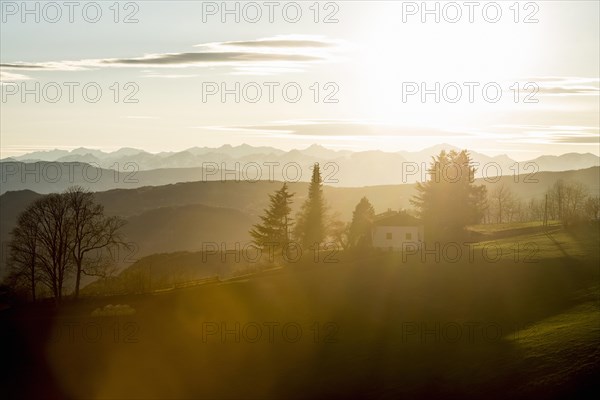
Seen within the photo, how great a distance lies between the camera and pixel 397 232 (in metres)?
101

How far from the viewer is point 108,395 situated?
2266 inches

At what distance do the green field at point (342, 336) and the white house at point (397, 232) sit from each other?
1291cm

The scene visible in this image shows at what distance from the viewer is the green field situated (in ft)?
173

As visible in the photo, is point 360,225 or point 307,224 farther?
point 307,224

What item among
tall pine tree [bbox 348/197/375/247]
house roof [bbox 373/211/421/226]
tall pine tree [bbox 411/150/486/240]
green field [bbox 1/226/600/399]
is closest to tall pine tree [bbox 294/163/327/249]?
tall pine tree [bbox 348/197/375/247]

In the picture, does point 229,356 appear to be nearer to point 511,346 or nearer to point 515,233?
point 511,346

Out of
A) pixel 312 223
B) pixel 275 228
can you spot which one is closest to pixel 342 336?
pixel 312 223

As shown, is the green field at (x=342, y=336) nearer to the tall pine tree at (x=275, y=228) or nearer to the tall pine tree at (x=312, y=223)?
the tall pine tree at (x=275, y=228)

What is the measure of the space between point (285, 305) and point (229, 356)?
12686mm

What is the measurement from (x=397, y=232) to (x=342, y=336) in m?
39.4

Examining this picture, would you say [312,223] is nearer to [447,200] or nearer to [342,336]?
[447,200]

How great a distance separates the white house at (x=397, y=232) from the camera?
99938mm

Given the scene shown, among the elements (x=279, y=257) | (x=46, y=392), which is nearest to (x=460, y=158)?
(x=279, y=257)

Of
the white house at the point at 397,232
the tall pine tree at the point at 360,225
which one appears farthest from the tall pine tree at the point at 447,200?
the tall pine tree at the point at 360,225
